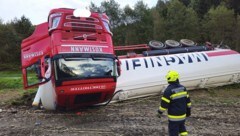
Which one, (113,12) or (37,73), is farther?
(113,12)

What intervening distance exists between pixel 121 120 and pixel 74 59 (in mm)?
2160

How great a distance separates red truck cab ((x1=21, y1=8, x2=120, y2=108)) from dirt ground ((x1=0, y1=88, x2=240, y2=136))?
2.21 ft

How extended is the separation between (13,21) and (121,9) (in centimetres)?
1604

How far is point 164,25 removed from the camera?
4050 cm

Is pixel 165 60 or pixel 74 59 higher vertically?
pixel 74 59

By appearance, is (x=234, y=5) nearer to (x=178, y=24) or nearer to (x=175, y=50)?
(x=178, y=24)

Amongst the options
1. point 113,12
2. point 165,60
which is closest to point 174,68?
point 165,60

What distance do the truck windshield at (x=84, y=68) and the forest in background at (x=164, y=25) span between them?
77.9 ft

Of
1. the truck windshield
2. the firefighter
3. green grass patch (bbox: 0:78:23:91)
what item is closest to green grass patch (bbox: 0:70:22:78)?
green grass patch (bbox: 0:78:23:91)

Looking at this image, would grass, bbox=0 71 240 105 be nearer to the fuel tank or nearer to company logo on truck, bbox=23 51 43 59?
the fuel tank

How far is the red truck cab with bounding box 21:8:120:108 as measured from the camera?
919cm

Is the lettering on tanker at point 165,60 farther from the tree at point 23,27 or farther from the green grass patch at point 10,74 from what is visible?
the tree at point 23,27

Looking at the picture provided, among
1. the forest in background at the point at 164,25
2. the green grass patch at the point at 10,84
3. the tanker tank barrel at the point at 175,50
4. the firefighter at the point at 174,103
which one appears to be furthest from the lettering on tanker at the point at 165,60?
the forest in background at the point at 164,25

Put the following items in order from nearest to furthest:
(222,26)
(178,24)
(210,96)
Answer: (210,96)
(222,26)
(178,24)
